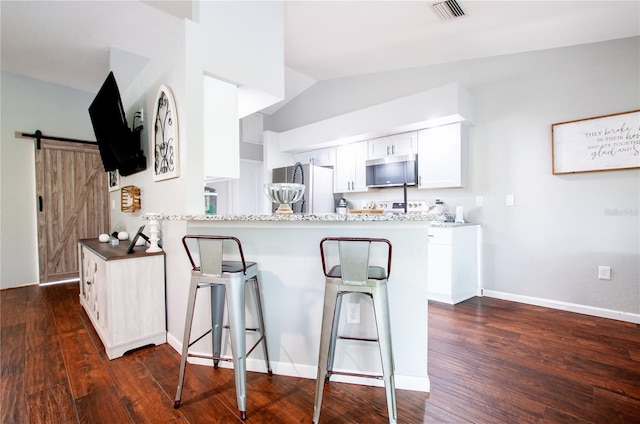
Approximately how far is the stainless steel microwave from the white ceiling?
1.23m

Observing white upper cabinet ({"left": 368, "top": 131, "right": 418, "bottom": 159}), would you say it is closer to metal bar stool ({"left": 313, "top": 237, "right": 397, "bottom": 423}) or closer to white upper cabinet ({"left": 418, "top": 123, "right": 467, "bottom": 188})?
white upper cabinet ({"left": 418, "top": 123, "right": 467, "bottom": 188})

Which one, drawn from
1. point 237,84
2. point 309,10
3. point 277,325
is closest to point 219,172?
point 237,84

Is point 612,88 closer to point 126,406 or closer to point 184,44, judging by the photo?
point 184,44

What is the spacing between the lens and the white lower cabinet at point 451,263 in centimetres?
310

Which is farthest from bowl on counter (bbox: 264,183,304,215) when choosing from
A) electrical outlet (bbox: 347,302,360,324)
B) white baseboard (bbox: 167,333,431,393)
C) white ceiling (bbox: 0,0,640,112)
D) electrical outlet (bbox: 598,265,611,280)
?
electrical outlet (bbox: 598,265,611,280)

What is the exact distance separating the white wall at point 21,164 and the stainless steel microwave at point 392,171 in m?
4.39

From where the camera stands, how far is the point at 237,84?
2.31 m

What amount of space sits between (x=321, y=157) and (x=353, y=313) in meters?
3.43

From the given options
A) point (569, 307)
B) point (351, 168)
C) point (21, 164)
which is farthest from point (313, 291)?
point (21, 164)

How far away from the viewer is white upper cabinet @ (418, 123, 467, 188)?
11.0ft

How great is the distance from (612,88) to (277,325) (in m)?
3.55

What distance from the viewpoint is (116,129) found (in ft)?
8.42

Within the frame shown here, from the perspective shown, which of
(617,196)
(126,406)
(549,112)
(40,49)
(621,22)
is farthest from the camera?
(40,49)

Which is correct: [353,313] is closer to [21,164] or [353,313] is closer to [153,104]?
[153,104]
